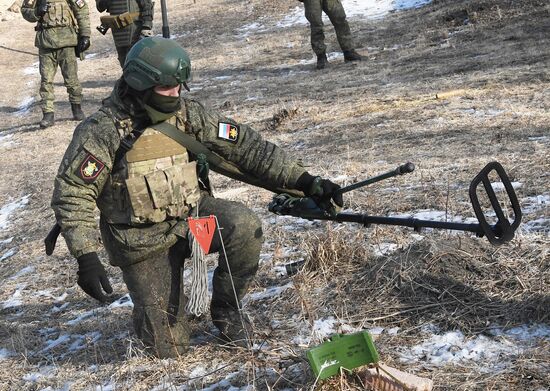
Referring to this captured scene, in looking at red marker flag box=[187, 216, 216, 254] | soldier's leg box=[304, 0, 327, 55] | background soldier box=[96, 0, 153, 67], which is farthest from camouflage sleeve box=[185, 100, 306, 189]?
soldier's leg box=[304, 0, 327, 55]

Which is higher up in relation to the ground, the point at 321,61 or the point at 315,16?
the point at 315,16

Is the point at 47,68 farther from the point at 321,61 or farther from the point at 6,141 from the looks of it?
the point at 321,61

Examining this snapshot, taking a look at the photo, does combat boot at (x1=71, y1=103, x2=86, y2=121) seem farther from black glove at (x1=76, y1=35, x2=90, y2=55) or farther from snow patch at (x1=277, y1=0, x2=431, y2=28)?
snow patch at (x1=277, y1=0, x2=431, y2=28)

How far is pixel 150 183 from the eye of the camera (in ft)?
11.5

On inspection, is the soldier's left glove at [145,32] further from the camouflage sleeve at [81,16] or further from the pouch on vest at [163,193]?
the pouch on vest at [163,193]

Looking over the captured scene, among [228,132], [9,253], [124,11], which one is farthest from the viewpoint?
[124,11]

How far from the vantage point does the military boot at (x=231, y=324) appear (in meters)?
3.64

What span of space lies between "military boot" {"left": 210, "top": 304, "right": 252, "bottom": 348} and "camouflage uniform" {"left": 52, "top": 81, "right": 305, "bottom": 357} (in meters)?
0.04

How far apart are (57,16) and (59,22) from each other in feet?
0.28

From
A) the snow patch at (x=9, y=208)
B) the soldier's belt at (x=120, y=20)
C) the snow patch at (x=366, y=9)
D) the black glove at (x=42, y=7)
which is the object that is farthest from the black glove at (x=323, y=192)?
the snow patch at (x=366, y=9)

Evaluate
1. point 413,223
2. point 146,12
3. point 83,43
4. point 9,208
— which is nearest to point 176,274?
point 413,223

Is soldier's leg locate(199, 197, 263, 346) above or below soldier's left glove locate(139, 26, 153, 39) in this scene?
below

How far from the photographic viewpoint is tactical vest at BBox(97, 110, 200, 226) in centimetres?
350

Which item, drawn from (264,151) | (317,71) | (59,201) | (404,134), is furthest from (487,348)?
(317,71)
